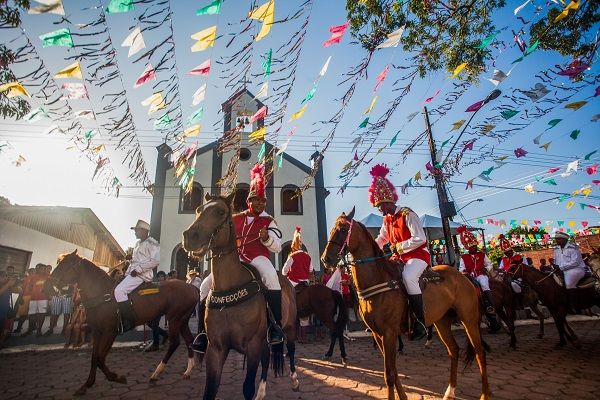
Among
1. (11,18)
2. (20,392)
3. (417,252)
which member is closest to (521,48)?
(417,252)

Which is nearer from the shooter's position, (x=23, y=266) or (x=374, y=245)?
(x=374, y=245)

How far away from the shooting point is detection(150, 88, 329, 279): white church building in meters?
17.2

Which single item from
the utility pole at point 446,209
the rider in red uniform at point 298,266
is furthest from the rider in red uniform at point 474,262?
the rider in red uniform at point 298,266

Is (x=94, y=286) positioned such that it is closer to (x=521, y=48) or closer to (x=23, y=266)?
(x=521, y=48)

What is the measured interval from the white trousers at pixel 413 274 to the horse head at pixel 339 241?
0.92 meters

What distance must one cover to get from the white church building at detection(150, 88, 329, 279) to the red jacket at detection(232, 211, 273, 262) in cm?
1251

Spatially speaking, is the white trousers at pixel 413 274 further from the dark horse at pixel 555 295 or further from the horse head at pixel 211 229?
the dark horse at pixel 555 295

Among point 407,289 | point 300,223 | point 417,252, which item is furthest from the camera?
point 300,223

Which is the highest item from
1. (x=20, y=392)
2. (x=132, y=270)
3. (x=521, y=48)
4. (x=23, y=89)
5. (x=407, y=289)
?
(x=521, y=48)

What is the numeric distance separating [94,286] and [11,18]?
172 inches

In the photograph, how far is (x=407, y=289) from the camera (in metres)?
4.21

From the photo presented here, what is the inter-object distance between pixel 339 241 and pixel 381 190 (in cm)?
128

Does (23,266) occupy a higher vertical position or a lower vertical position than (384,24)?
lower

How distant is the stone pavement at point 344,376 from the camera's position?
4398mm
